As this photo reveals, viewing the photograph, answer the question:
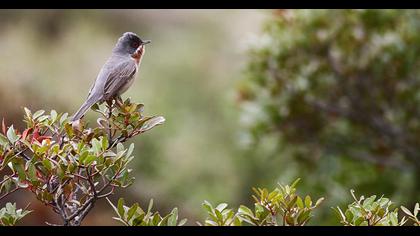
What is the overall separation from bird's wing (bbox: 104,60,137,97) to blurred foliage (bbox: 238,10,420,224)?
2.19 m

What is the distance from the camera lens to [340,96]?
6.23m

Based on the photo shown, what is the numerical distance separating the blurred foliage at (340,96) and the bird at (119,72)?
2.10m

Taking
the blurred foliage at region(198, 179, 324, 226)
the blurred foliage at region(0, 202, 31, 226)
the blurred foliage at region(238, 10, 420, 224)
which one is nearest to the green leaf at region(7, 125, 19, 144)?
the blurred foliage at region(0, 202, 31, 226)

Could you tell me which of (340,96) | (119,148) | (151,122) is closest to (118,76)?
(151,122)

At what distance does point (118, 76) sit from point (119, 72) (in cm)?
5

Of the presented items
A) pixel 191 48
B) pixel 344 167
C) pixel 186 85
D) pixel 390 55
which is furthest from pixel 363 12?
pixel 191 48

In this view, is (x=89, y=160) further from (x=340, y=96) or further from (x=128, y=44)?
(x=340, y=96)

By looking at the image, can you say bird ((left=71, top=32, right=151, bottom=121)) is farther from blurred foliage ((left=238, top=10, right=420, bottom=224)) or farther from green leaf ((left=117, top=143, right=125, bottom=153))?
blurred foliage ((left=238, top=10, right=420, bottom=224))

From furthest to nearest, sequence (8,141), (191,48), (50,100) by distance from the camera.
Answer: (191,48) → (50,100) → (8,141)

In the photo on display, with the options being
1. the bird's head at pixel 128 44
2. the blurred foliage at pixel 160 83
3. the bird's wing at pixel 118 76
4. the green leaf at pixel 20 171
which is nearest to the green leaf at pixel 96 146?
the green leaf at pixel 20 171

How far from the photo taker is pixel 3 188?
2.49m

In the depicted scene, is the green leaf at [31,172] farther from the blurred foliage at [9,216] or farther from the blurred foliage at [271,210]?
the blurred foliage at [271,210]

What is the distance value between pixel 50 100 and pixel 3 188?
6659mm
